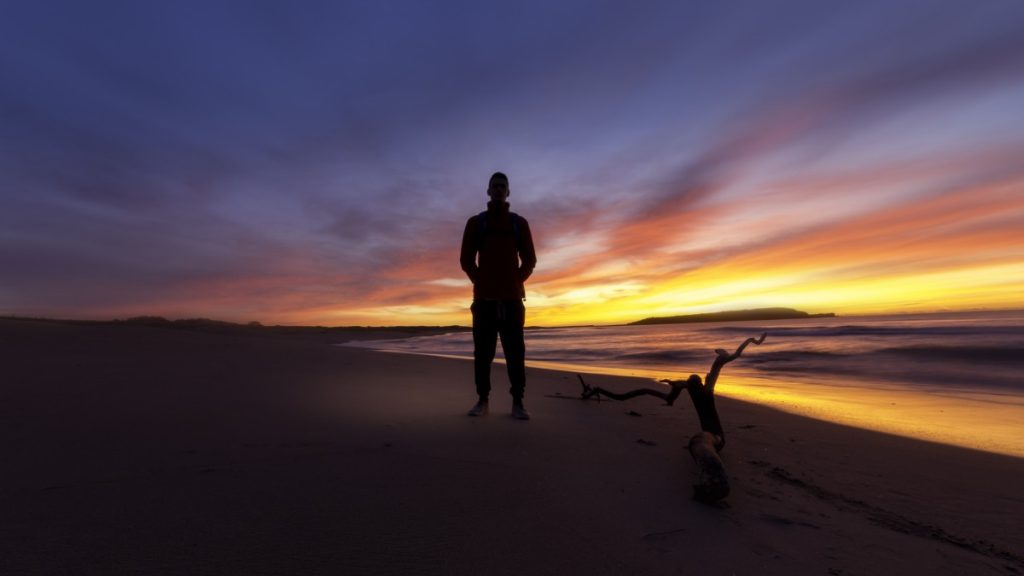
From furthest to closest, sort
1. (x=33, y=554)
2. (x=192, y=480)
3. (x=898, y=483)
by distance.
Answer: (x=898, y=483) < (x=192, y=480) < (x=33, y=554)

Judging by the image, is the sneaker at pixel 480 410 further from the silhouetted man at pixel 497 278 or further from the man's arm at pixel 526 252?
the man's arm at pixel 526 252

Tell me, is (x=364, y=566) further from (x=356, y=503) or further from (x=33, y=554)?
(x=33, y=554)

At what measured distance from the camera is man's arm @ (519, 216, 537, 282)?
14.9ft

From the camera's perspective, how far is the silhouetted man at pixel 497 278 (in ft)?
14.5

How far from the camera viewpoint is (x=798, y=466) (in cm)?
304

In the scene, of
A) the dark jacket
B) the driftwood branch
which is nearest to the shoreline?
the driftwood branch

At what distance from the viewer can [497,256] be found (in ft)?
14.7

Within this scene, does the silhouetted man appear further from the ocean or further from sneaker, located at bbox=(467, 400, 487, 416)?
the ocean

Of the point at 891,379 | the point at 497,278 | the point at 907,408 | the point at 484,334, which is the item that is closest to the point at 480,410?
the point at 484,334

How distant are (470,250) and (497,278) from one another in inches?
14.8

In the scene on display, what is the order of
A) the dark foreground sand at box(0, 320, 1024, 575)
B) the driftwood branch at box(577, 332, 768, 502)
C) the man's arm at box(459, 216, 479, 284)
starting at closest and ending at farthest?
1. the dark foreground sand at box(0, 320, 1024, 575)
2. the driftwood branch at box(577, 332, 768, 502)
3. the man's arm at box(459, 216, 479, 284)

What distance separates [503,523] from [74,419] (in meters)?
3.10

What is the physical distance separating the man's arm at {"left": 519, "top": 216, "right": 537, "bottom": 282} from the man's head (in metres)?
0.27

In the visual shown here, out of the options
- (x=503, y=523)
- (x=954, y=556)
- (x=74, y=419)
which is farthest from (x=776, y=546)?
(x=74, y=419)
